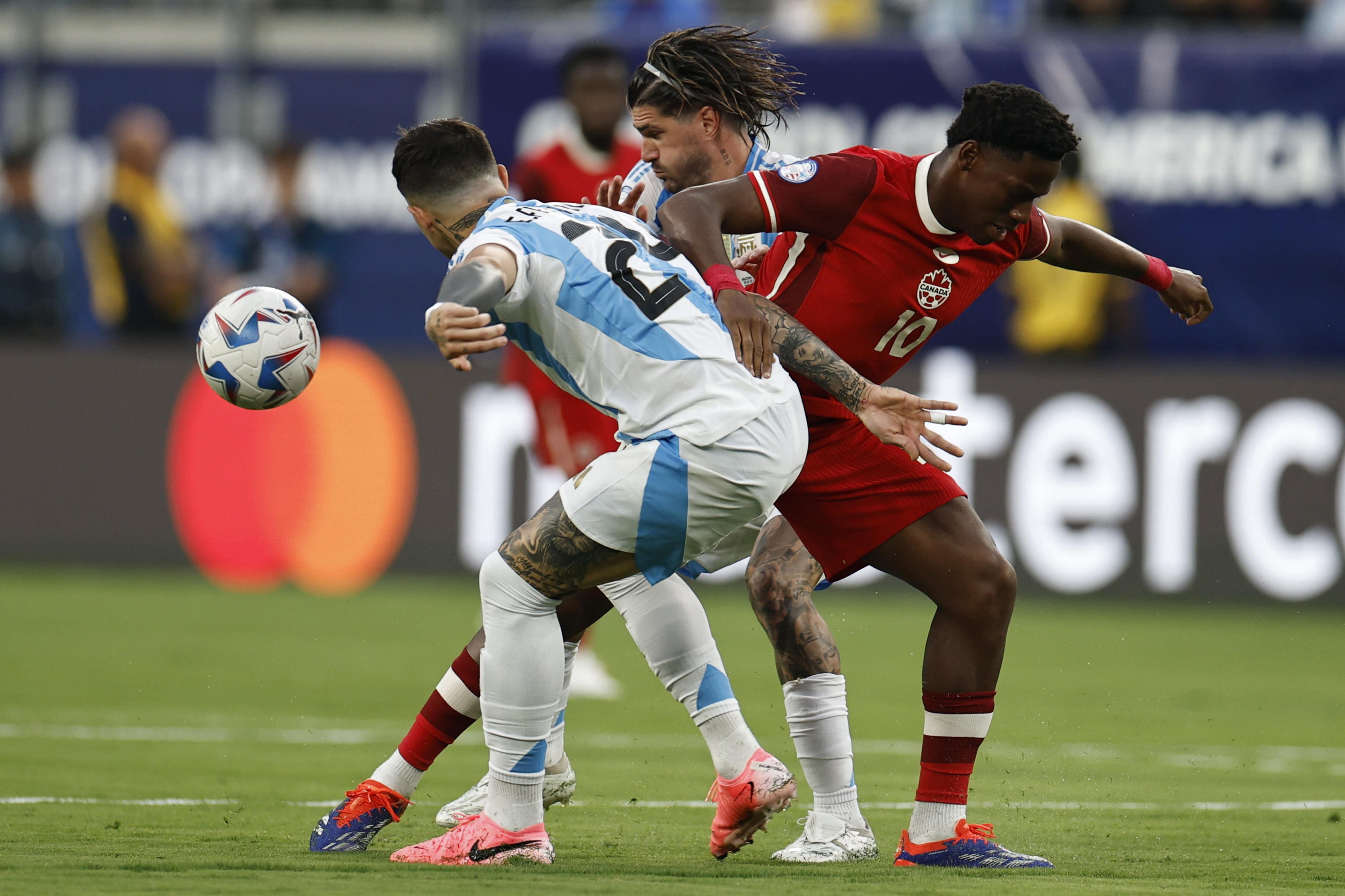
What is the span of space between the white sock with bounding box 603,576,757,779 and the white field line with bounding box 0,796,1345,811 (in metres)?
0.84

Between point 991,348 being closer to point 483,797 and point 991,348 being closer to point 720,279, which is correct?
point 483,797

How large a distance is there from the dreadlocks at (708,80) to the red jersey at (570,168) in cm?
314

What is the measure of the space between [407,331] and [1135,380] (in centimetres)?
662

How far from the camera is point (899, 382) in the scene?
39.8 ft

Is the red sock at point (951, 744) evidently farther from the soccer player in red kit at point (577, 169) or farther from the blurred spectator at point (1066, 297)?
the blurred spectator at point (1066, 297)

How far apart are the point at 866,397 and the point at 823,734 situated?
3.58 feet

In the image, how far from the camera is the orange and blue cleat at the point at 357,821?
16.8ft

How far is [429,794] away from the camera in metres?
6.38

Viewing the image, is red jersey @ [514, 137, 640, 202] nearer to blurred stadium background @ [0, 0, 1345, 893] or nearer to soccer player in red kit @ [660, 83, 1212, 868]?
blurred stadium background @ [0, 0, 1345, 893]

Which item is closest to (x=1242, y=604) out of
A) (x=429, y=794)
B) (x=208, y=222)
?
(x=429, y=794)

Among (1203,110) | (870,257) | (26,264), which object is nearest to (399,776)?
(870,257)

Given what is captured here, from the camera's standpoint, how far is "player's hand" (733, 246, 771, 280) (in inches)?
225

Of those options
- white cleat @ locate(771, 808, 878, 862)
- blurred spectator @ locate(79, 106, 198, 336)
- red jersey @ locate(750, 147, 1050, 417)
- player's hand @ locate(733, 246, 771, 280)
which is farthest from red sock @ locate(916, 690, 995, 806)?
blurred spectator @ locate(79, 106, 198, 336)

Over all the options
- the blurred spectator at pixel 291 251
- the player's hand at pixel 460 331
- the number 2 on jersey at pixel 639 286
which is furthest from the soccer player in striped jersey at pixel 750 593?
the blurred spectator at pixel 291 251
